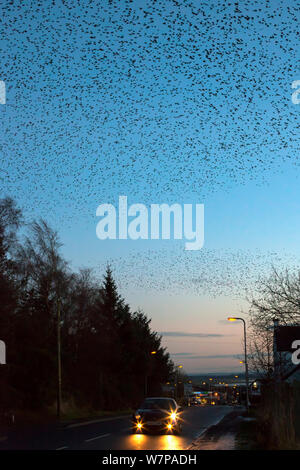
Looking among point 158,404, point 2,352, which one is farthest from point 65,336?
point 158,404

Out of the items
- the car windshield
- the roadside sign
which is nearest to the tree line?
the roadside sign

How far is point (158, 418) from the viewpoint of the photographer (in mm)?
24453

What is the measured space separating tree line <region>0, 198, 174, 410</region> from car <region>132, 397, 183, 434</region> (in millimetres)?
17132

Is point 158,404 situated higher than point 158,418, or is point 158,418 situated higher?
point 158,404

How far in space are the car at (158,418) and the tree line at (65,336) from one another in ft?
56.2

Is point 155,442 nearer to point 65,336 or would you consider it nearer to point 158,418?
point 158,418

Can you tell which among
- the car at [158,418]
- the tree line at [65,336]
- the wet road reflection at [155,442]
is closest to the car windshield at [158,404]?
the car at [158,418]

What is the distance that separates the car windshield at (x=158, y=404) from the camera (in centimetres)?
2522

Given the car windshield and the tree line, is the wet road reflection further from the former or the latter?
the tree line

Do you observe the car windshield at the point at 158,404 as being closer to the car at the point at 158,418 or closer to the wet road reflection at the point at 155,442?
the car at the point at 158,418

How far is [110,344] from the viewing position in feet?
216

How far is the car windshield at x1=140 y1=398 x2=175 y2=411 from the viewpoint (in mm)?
25219

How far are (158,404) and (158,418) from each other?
112 centimetres

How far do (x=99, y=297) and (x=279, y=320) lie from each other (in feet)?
155
